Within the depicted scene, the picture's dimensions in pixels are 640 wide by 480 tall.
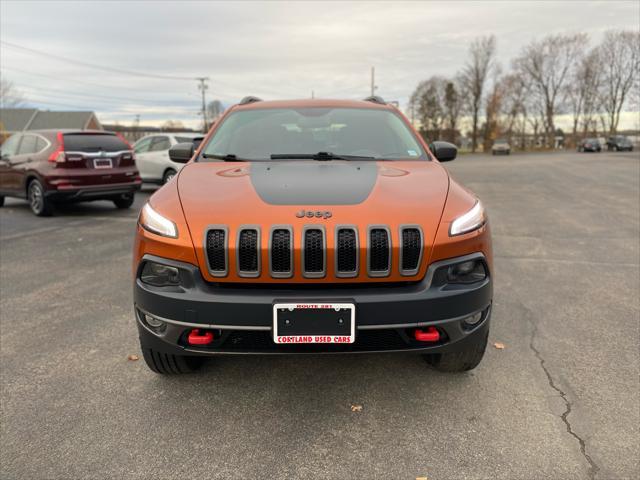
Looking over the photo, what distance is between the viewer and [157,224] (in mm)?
2371

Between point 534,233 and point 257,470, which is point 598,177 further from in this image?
point 257,470

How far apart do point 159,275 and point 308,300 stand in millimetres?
786

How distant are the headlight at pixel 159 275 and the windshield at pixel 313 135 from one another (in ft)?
4.07

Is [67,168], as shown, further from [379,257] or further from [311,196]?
[379,257]

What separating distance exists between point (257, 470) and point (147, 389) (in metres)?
1.01

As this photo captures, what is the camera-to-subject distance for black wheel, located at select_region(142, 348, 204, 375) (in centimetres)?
263

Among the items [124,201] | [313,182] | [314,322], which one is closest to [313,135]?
[313,182]

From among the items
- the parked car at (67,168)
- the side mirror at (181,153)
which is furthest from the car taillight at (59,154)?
the side mirror at (181,153)

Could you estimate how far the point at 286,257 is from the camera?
2.16 metres

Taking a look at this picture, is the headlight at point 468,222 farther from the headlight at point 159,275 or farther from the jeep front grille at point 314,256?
the headlight at point 159,275

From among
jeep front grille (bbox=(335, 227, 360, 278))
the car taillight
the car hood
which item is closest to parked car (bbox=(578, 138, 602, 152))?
the car taillight

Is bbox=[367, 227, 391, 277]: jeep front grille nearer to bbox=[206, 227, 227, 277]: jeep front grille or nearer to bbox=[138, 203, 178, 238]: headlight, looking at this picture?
bbox=[206, 227, 227, 277]: jeep front grille

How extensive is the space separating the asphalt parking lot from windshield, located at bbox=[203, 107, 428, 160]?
1459mm

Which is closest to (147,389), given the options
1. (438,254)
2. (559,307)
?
(438,254)
